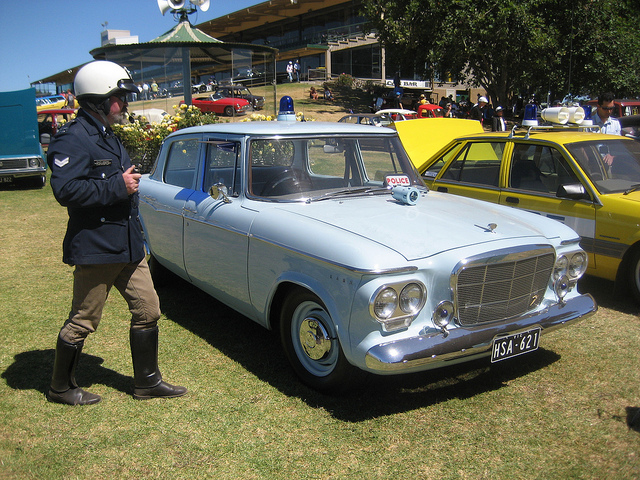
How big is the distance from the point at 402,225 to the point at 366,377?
1.01 meters

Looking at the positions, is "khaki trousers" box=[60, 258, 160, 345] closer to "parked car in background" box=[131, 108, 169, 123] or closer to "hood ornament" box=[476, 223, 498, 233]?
"hood ornament" box=[476, 223, 498, 233]

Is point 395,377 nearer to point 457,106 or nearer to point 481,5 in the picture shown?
point 481,5

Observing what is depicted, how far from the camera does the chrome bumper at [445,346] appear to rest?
3.05 meters

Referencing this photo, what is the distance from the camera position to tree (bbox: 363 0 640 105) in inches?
987

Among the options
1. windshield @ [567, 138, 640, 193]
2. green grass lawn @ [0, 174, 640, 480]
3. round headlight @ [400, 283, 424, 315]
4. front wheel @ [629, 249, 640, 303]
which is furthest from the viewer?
windshield @ [567, 138, 640, 193]

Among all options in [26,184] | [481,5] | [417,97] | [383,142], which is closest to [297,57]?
[417,97]

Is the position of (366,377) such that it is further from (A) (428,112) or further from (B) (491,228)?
(A) (428,112)

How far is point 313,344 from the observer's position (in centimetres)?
357

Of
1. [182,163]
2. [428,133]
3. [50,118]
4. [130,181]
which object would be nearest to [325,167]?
[182,163]

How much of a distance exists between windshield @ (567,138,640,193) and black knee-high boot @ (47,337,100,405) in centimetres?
483

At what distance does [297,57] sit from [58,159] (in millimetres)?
50856

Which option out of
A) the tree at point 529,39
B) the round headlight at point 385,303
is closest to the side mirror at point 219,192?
the round headlight at point 385,303

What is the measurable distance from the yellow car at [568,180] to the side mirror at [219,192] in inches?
128

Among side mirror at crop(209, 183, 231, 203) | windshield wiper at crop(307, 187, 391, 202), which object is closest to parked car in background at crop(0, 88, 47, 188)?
side mirror at crop(209, 183, 231, 203)
